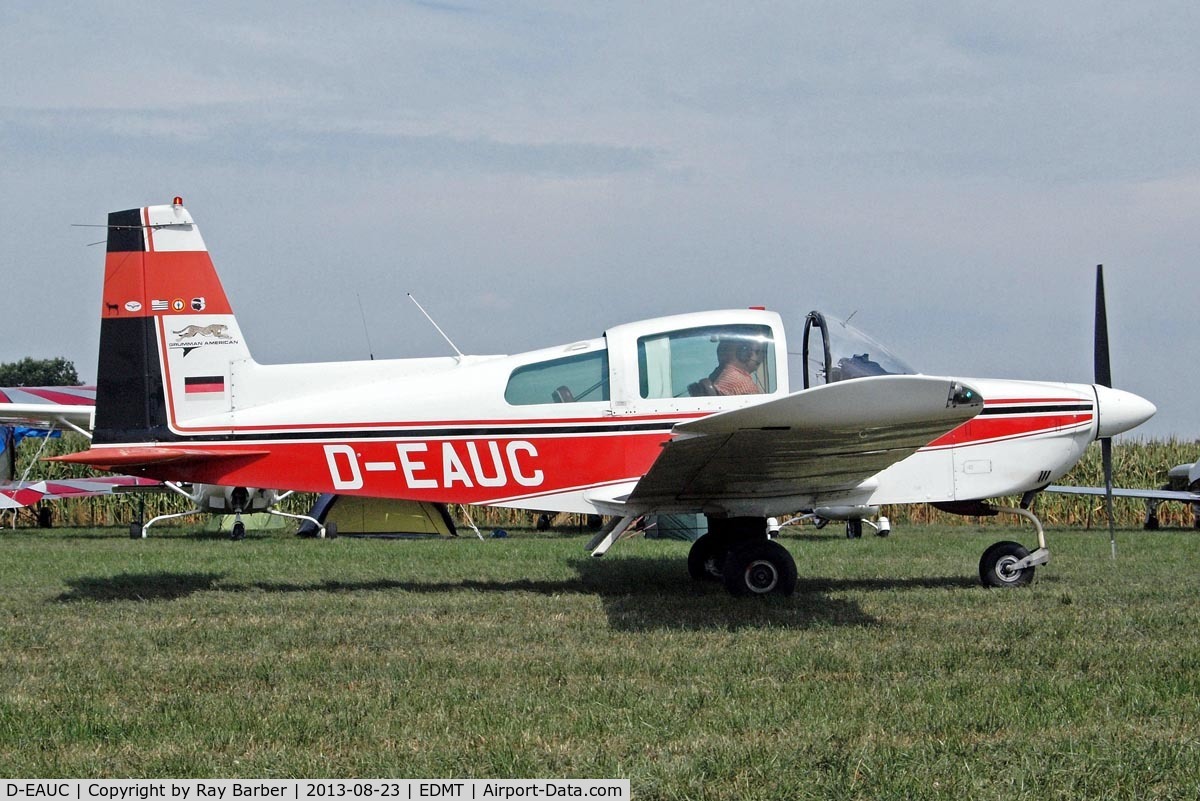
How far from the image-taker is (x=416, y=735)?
4199 millimetres

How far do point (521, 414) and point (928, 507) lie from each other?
16.8 meters

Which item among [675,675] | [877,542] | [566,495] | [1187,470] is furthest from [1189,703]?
[1187,470]

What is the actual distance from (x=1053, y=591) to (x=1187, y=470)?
15.3 meters

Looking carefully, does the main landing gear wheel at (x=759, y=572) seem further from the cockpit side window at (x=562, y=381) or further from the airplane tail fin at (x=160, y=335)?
the airplane tail fin at (x=160, y=335)

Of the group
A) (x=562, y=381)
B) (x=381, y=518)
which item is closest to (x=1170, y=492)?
(x=381, y=518)

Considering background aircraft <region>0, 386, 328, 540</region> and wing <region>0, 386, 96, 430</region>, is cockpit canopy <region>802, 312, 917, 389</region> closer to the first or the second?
wing <region>0, 386, 96, 430</region>

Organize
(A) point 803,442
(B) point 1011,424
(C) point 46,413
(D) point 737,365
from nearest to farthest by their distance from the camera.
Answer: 1. (A) point 803,442
2. (D) point 737,365
3. (B) point 1011,424
4. (C) point 46,413

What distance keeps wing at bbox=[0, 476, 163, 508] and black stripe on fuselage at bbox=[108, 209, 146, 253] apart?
10780 mm

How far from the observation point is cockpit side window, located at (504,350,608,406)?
8.20 meters

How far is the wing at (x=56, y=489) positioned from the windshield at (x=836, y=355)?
13391 mm

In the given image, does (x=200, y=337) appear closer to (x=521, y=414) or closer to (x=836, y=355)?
(x=521, y=414)

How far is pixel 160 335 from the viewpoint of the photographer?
843 cm

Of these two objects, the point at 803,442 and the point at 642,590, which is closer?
the point at 803,442

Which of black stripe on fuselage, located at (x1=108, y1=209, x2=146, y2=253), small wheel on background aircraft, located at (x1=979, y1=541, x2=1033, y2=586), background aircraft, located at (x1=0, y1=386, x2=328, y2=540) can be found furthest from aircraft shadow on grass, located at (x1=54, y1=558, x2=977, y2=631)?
background aircraft, located at (x1=0, y1=386, x2=328, y2=540)
